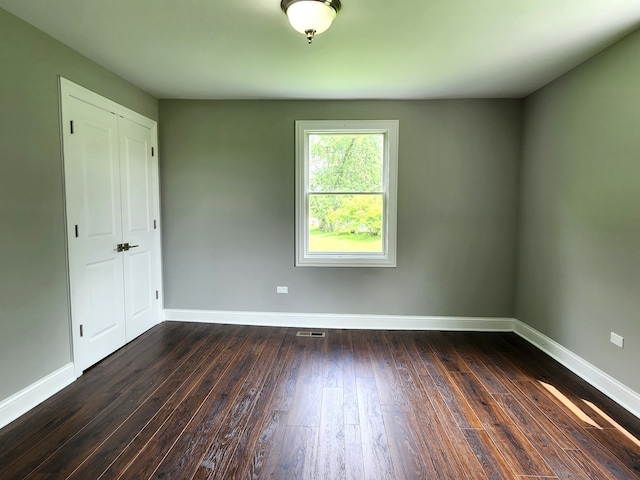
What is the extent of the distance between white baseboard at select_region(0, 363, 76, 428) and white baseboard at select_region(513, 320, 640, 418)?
13.5ft

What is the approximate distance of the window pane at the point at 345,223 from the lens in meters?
3.63

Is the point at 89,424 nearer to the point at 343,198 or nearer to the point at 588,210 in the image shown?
the point at 343,198

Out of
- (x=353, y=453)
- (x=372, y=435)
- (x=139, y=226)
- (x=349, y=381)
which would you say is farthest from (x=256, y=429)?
(x=139, y=226)

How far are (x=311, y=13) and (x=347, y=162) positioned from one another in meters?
1.90

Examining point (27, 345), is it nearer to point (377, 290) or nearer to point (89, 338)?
point (89, 338)

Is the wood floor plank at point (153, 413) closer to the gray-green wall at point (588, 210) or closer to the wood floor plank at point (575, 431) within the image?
the wood floor plank at point (575, 431)

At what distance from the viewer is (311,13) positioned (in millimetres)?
1797

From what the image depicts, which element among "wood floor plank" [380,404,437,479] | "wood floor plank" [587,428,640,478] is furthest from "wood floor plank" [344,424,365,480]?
"wood floor plank" [587,428,640,478]

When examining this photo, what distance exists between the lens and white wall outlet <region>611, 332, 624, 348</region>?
7.36ft

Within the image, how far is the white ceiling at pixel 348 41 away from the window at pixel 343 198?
0.58 meters

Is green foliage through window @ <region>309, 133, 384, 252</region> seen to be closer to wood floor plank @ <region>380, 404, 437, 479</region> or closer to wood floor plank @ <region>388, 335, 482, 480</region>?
wood floor plank @ <region>388, 335, 482, 480</region>

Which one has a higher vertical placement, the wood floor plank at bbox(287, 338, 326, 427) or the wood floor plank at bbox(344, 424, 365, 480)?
the wood floor plank at bbox(287, 338, 326, 427)

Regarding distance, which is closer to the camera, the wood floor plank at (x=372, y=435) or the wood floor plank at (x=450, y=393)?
the wood floor plank at (x=372, y=435)

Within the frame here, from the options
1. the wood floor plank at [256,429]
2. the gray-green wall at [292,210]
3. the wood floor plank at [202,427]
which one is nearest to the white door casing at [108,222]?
the gray-green wall at [292,210]
